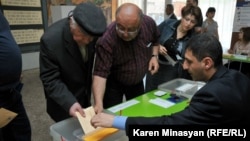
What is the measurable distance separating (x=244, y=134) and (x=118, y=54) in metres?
0.84

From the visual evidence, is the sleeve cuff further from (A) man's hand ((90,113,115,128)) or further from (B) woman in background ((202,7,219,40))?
(B) woman in background ((202,7,219,40))

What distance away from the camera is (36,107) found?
283 cm

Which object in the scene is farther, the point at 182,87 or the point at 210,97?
the point at 182,87

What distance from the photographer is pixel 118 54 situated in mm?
1476

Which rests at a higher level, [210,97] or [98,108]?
[210,97]

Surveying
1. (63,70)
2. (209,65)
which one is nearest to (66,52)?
(63,70)

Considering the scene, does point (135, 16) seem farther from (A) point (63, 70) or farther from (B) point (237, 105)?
(B) point (237, 105)

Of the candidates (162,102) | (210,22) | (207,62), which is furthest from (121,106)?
(210,22)

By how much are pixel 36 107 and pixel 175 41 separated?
6.19ft

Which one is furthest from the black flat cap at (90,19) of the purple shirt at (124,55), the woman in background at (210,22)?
the woman in background at (210,22)

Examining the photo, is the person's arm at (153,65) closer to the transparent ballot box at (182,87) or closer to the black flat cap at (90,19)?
the transparent ballot box at (182,87)

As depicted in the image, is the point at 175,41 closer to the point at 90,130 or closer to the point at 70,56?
the point at 70,56

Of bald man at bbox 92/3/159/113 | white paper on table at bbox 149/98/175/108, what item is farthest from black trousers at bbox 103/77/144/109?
white paper on table at bbox 149/98/175/108

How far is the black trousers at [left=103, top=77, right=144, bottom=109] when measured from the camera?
1625 millimetres
